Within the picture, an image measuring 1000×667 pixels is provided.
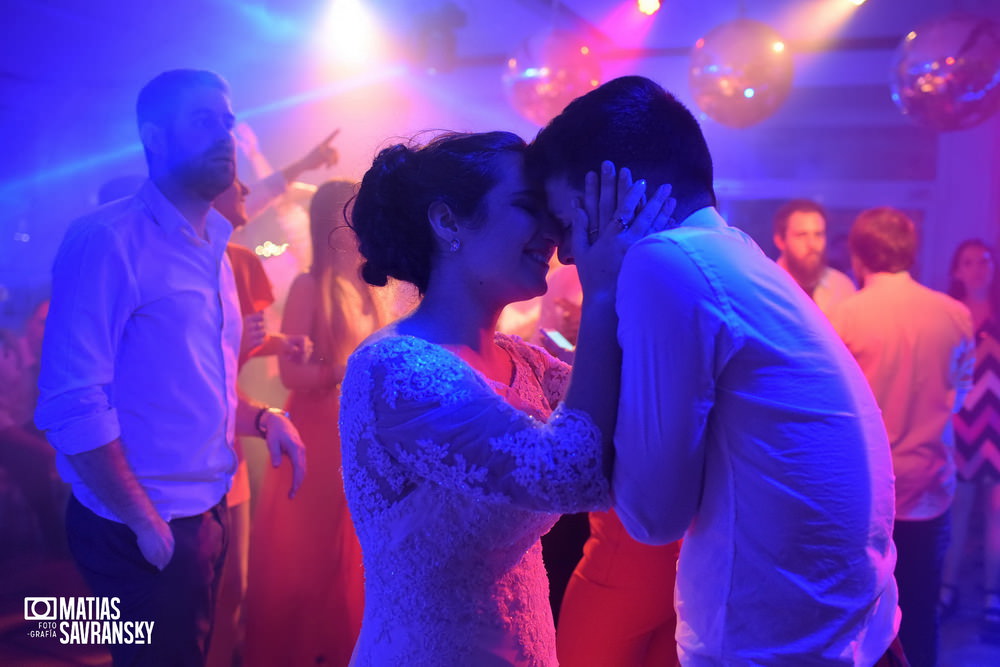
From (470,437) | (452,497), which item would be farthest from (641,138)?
(452,497)

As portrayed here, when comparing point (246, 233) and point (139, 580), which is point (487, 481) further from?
point (246, 233)

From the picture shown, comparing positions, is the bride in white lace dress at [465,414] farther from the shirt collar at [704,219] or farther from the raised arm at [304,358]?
the raised arm at [304,358]

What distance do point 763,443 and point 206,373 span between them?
59.5 inches

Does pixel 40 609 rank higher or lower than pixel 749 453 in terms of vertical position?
lower

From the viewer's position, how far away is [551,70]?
416cm

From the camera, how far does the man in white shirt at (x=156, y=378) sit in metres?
1.85

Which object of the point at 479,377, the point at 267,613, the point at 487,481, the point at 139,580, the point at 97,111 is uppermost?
the point at 97,111

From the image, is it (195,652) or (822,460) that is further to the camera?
(195,652)

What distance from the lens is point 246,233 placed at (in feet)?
14.8

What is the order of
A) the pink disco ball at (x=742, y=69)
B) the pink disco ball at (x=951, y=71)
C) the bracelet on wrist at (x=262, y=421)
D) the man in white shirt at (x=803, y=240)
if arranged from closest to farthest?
the bracelet on wrist at (x=262, y=421)
the pink disco ball at (x=951, y=71)
the pink disco ball at (x=742, y=69)
the man in white shirt at (x=803, y=240)

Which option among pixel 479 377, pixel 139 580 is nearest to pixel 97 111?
pixel 139 580

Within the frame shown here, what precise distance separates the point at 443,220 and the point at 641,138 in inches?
15.2

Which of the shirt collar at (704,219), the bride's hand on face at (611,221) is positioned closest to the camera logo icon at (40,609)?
the bride's hand on face at (611,221)

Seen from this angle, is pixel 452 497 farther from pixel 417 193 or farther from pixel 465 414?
pixel 417 193
